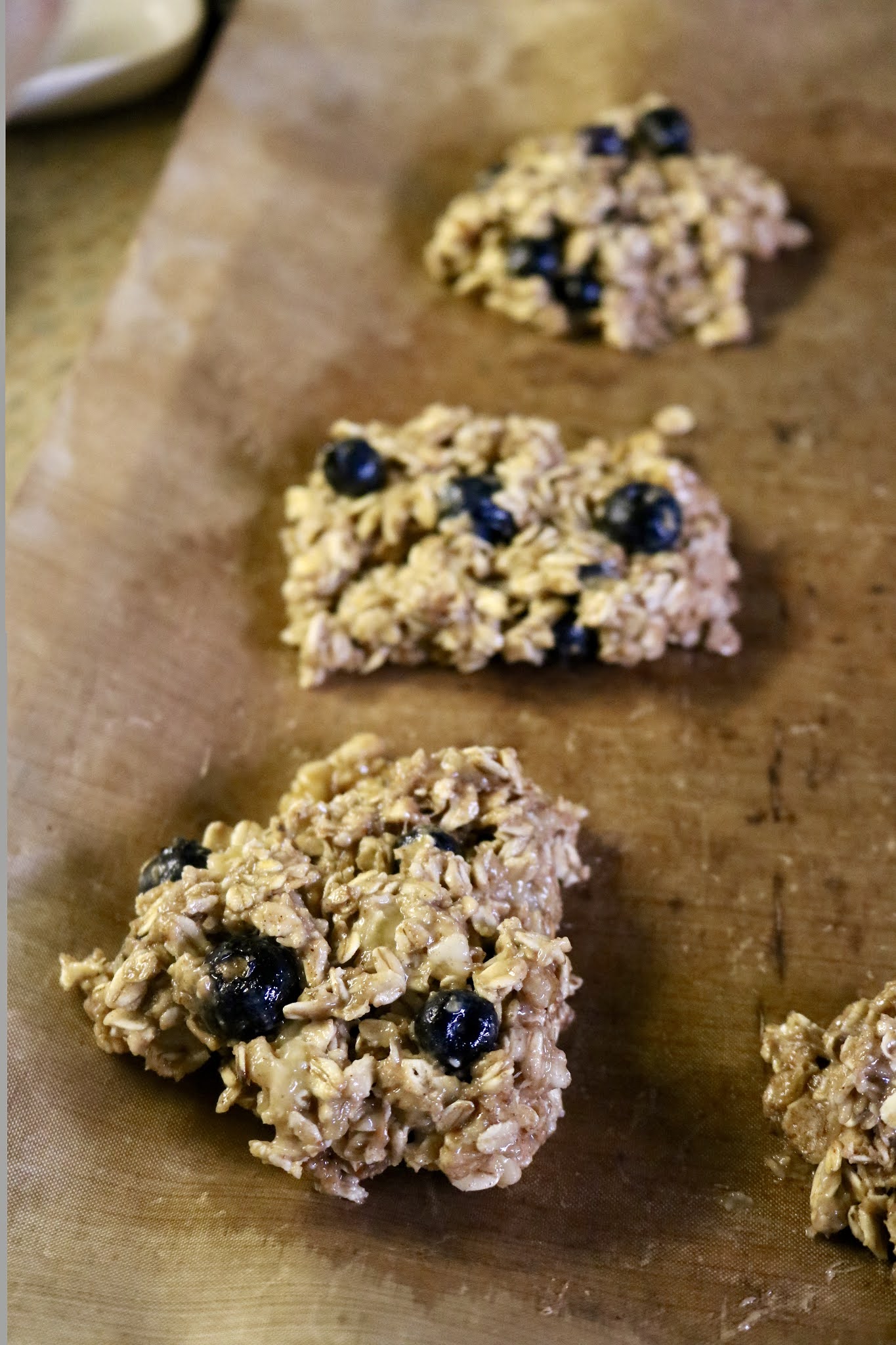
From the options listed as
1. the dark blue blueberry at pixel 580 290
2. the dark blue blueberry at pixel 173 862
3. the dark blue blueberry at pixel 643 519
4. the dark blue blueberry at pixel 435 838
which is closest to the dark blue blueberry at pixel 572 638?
the dark blue blueberry at pixel 643 519

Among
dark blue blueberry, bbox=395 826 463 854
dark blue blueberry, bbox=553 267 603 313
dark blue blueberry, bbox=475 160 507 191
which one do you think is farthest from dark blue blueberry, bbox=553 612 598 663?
dark blue blueberry, bbox=475 160 507 191

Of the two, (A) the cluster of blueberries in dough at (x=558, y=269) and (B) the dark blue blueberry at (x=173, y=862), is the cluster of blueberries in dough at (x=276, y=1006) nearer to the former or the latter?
(B) the dark blue blueberry at (x=173, y=862)

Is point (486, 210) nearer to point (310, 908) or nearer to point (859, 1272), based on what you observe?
point (310, 908)

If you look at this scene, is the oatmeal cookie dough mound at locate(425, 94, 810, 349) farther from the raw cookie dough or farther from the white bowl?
the white bowl

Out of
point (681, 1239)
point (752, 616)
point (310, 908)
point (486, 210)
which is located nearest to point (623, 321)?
point (486, 210)

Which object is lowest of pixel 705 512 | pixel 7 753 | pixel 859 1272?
pixel 859 1272

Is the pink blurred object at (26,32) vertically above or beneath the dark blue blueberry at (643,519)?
above
